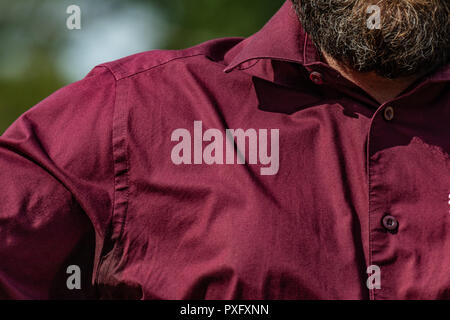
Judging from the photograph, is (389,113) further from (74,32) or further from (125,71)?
(74,32)

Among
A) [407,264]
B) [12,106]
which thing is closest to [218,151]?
[407,264]

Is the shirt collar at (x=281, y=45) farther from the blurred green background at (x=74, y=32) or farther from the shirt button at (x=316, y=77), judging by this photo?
the blurred green background at (x=74, y=32)

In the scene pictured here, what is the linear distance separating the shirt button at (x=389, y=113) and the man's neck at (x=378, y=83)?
0.10 m

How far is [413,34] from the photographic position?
1.77 meters

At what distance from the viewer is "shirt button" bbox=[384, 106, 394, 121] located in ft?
5.59

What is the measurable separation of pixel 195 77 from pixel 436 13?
570 millimetres

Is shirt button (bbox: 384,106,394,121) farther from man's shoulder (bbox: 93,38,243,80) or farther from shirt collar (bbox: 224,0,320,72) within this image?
man's shoulder (bbox: 93,38,243,80)

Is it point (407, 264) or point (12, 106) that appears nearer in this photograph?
point (407, 264)

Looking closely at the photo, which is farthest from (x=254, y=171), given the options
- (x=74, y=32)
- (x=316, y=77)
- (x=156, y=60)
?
(x=74, y=32)

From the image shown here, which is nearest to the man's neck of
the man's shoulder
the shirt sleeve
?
the man's shoulder

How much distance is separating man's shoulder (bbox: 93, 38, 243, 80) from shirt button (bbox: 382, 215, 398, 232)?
521 mm

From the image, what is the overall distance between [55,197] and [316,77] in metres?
0.63

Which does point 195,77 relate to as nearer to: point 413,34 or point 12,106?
point 413,34

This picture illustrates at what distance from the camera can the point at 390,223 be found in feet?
5.32
